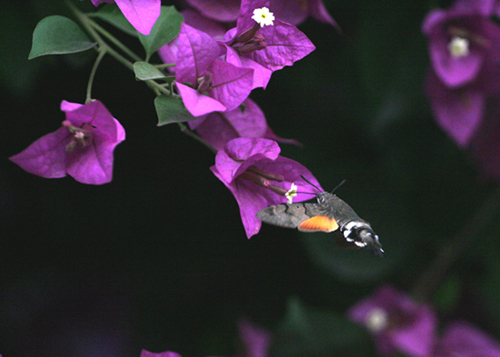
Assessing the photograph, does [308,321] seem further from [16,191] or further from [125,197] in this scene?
[16,191]

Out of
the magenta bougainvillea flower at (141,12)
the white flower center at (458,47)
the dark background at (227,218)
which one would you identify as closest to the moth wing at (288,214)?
the magenta bougainvillea flower at (141,12)

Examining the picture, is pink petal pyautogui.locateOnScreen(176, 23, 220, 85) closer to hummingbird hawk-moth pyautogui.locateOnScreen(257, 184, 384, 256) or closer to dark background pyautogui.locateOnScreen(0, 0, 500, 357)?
hummingbird hawk-moth pyautogui.locateOnScreen(257, 184, 384, 256)

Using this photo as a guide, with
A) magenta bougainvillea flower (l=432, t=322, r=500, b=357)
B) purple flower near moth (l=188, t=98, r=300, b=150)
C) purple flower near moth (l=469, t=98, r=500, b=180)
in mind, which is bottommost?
magenta bougainvillea flower (l=432, t=322, r=500, b=357)

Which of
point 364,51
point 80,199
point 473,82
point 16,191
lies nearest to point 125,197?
point 80,199

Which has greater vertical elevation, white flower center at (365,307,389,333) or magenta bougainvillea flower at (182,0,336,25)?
magenta bougainvillea flower at (182,0,336,25)

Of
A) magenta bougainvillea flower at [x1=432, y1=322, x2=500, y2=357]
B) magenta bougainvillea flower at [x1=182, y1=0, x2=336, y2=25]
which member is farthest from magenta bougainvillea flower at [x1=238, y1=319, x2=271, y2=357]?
magenta bougainvillea flower at [x1=182, y1=0, x2=336, y2=25]

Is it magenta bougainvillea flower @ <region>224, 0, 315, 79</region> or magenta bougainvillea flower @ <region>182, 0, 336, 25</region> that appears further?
magenta bougainvillea flower @ <region>182, 0, 336, 25</region>
